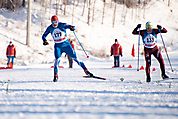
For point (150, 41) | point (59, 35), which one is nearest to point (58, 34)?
point (59, 35)

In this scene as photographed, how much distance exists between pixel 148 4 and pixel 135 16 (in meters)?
7.00

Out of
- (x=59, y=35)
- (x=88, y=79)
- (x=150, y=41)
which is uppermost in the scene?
(x=59, y=35)

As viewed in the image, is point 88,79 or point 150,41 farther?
point 88,79

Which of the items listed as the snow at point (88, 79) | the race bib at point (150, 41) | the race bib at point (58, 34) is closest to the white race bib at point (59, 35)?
the race bib at point (58, 34)

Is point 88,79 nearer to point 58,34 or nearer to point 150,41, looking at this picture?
point 58,34

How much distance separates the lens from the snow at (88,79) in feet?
9.64

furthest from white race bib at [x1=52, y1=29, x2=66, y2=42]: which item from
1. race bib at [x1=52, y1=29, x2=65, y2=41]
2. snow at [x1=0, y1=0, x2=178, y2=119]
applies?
snow at [x1=0, y1=0, x2=178, y2=119]

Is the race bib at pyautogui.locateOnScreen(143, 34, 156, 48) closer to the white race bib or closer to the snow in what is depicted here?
the snow

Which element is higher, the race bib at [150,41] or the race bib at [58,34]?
the race bib at [58,34]

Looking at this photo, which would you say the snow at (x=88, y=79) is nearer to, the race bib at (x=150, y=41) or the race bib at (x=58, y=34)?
the race bib at (x=150, y=41)

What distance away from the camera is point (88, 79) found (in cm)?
689

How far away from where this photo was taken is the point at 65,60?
18.3 meters

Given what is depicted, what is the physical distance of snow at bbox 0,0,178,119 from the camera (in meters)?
2.94

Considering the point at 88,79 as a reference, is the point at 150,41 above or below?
above
